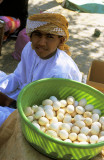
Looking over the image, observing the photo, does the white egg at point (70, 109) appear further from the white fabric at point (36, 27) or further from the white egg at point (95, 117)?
the white fabric at point (36, 27)

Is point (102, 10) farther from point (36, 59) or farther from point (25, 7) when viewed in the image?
point (36, 59)

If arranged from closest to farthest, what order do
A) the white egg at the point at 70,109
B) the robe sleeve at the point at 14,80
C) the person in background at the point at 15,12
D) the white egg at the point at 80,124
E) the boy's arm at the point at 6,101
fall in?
the white egg at the point at 80,124
the white egg at the point at 70,109
the boy's arm at the point at 6,101
the robe sleeve at the point at 14,80
the person in background at the point at 15,12

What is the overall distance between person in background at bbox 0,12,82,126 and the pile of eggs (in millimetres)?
352

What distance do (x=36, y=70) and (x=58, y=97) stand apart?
46 cm

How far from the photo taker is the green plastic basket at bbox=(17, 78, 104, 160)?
48.1 inches

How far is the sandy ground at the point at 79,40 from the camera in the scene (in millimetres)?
3998

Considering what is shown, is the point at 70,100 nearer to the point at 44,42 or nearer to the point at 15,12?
the point at 44,42

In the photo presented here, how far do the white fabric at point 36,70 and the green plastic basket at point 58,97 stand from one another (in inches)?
7.1

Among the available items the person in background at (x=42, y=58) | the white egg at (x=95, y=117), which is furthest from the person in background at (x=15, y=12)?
the white egg at (x=95, y=117)

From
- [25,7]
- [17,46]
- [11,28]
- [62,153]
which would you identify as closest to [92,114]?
[62,153]

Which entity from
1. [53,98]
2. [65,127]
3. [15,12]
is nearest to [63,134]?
[65,127]

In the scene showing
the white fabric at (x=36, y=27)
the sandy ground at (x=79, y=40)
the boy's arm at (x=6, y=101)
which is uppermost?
the white fabric at (x=36, y=27)

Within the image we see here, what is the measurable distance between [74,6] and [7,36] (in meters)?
3.34

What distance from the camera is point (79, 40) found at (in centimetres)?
504
